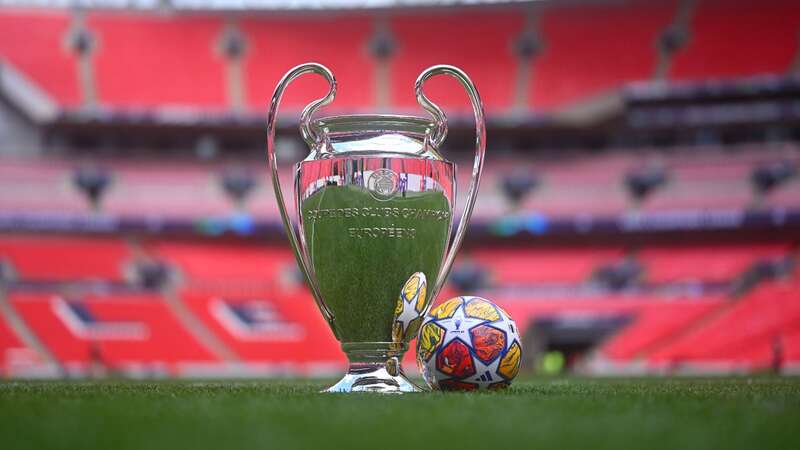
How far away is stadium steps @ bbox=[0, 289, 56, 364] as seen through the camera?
55.3 feet

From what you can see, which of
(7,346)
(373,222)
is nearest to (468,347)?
(373,222)

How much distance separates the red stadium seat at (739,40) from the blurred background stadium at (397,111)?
0.05m

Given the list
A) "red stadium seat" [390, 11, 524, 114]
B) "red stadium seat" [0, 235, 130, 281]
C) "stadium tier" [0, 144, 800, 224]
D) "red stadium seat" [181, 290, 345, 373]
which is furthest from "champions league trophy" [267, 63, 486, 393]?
"red stadium seat" [390, 11, 524, 114]

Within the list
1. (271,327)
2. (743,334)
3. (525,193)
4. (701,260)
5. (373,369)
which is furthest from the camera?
(525,193)

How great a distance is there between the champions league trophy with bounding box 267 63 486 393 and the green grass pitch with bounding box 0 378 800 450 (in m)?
0.34

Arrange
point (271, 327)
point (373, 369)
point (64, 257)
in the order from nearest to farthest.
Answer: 1. point (373, 369)
2. point (271, 327)
3. point (64, 257)

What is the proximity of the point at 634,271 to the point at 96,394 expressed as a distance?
17380 mm

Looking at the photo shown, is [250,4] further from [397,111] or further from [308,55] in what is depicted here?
[397,111]

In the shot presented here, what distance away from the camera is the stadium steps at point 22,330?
16844 millimetres

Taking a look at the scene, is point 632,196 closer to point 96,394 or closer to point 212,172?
point 212,172

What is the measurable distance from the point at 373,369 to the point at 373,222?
0.60 metres

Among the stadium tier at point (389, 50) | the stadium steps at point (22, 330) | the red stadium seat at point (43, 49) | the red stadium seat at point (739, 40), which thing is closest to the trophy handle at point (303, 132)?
the stadium steps at point (22, 330)

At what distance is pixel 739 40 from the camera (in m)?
22.3

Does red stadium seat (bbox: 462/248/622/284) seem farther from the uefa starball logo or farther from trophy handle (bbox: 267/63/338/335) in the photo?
the uefa starball logo
